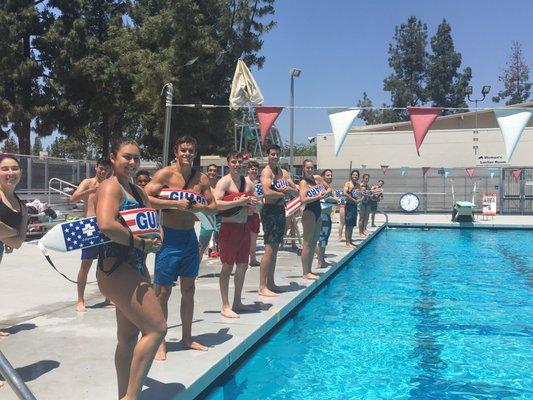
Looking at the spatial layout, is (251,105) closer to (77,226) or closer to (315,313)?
(315,313)

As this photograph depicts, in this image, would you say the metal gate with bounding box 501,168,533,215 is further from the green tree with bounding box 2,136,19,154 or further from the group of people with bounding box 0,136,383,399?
the green tree with bounding box 2,136,19,154

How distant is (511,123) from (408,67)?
57.7 metres

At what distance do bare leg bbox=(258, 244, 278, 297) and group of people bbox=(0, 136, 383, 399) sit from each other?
12mm

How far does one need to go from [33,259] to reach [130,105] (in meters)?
18.1

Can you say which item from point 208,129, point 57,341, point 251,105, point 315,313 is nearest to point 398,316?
point 315,313

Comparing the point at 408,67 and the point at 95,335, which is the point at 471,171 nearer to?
the point at 95,335

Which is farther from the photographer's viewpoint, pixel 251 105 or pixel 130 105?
pixel 130 105

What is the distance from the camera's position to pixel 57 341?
464cm

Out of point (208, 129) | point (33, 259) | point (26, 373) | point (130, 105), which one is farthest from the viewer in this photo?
point (130, 105)

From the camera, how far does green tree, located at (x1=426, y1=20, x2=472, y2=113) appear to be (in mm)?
61031

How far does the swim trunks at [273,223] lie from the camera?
6383mm

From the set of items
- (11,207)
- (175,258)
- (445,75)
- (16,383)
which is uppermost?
(445,75)

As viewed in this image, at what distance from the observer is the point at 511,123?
9984 mm

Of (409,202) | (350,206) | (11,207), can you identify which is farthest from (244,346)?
(409,202)
